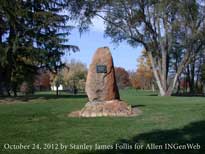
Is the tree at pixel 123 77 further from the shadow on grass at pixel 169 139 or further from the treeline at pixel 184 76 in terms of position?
the shadow on grass at pixel 169 139

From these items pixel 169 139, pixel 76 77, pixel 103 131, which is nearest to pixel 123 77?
pixel 76 77

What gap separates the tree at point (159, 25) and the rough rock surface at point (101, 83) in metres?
22.5

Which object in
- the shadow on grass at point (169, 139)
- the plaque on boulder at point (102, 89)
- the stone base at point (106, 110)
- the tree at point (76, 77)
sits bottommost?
the shadow on grass at point (169, 139)

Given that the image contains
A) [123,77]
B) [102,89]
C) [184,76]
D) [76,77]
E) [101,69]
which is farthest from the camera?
[123,77]

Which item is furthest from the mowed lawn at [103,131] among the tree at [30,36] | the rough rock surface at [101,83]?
the tree at [30,36]

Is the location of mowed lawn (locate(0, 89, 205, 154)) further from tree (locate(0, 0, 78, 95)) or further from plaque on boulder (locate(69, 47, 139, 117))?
tree (locate(0, 0, 78, 95))

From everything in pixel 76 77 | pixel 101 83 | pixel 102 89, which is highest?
pixel 76 77

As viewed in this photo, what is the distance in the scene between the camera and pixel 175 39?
41688 mm

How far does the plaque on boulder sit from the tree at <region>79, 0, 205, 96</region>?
2249 centimetres

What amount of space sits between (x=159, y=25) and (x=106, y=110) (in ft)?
88.9

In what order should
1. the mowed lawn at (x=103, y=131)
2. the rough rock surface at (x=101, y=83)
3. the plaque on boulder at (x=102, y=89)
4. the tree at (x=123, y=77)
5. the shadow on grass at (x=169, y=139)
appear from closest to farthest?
the shadow on grass at (x=169, y=139) → the mowed lawn at (x=103, y=131) → the plaque on boulder at (x=102, y=89) → the rough rock surface at (x=101, y=83) → the tree at (x=123, y=77)

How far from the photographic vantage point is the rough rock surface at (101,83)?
15680 mm

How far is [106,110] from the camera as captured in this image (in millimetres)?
14812

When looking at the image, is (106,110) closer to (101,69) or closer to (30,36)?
(101,69)
